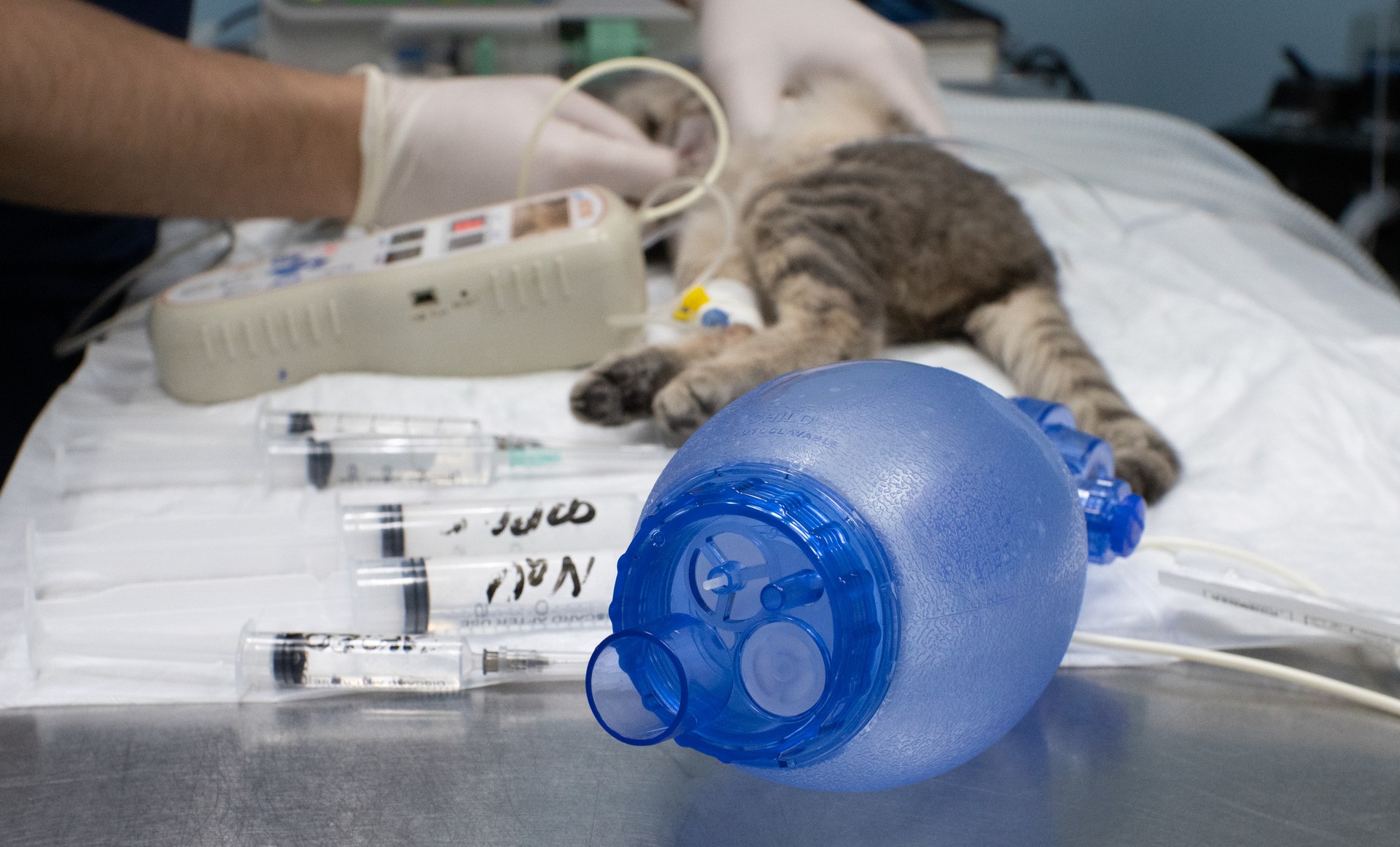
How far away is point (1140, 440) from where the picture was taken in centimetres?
98

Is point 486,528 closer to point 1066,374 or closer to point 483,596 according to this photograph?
point 483,596

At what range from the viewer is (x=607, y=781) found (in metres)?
0.60

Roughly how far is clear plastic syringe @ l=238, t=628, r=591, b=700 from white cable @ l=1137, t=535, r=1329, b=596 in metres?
0.46

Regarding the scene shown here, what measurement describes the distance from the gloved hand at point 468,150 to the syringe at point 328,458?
55 centimetres

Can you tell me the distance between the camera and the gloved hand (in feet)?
4.67

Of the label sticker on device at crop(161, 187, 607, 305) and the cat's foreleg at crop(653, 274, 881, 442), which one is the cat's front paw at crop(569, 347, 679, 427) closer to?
the cat's foreleg at crop(653, 274, 881, 442)

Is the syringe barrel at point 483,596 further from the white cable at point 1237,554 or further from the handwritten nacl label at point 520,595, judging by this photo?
the white cable at point 1237,554

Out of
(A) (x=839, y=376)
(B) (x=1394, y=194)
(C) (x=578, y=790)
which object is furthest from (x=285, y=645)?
(B) (x=1394, y=194)

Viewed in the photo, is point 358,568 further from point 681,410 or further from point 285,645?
point 681,410

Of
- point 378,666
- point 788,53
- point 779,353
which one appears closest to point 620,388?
point 779,353

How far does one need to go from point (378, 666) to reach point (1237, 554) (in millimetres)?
644

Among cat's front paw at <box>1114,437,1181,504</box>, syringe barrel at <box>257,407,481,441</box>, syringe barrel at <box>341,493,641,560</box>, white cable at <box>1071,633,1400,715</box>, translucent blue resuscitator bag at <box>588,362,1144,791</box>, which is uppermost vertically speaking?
translucent blue resuscitator bag at <box>588,362,1144,791</box>

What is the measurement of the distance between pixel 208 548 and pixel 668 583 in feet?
1.64

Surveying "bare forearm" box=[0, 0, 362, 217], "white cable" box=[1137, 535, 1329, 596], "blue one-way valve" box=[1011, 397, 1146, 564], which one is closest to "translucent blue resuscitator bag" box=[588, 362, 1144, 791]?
"blue one-way valve" box=[1011, 397, 1146, 564]
